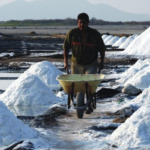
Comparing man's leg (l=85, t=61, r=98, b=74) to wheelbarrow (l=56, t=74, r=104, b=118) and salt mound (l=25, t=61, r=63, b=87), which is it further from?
salt mound (l=25, t=61, r=63, b=87)

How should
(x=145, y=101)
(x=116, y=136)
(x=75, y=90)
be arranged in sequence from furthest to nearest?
(x=145, y=101) → (x=75, y=90) → (x=116, y=136)

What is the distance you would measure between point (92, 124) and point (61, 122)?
20.4 inches

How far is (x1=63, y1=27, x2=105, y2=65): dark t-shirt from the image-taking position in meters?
7.21

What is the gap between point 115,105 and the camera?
8898mm

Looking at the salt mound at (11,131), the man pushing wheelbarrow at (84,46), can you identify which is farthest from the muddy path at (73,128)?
the salt mound at (11,131)

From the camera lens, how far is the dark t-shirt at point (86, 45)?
7.21 metres

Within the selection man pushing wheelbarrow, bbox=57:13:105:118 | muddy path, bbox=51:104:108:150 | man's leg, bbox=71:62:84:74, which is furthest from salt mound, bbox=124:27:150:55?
man pushing wheelbarrow, bbox=57:13:105:118

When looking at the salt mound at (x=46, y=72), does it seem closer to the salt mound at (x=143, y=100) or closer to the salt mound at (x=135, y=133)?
the salt mound at (x=143, y=100)

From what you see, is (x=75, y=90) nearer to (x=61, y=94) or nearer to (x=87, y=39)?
(x=87, y=39)

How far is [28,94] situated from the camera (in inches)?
360

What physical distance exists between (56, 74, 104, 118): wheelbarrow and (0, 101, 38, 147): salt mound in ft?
3.66

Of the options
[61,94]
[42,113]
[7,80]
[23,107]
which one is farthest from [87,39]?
[7,80]

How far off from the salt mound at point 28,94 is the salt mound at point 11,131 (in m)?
3.10

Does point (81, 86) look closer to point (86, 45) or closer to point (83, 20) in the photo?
point (86, 45)
